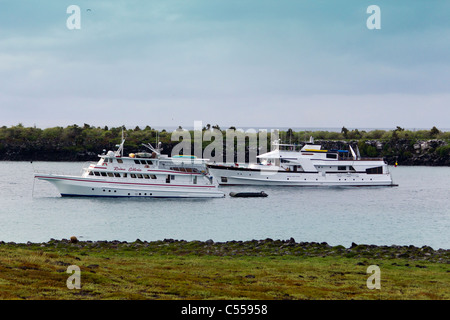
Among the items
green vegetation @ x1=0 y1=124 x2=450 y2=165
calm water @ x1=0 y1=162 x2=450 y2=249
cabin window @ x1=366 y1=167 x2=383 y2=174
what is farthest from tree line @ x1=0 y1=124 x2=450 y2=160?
calm water @ x1=0 y1=162 x2=450 y2=249

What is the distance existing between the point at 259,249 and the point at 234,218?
1893cm

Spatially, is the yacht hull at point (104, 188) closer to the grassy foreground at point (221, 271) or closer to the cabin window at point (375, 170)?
the grassy foreground at point (221, 271)

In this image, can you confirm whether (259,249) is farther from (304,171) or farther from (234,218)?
(304,171)

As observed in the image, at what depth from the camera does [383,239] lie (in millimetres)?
39938

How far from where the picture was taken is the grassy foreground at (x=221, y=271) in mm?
17500

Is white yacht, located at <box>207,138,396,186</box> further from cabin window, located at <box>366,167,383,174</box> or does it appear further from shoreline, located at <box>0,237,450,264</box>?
shoreline, located at <box>0,237,450,264</box>

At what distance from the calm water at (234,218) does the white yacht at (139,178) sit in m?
1.68

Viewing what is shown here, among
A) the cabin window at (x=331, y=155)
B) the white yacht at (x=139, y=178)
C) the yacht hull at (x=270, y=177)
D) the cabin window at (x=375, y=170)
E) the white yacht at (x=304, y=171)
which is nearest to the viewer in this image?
the white yacht at (x=139, y=178)

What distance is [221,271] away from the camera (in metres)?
22.9

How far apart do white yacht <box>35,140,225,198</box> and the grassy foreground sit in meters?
30.4

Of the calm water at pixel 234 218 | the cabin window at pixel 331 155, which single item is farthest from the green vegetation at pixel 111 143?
the calm water at pixel 234 218

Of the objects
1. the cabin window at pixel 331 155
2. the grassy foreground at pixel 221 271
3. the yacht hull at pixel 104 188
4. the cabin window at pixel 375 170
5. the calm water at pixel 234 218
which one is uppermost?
the cabin window at pixel 331 155
